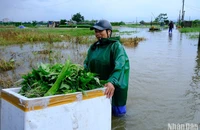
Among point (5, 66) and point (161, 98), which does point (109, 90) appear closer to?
point (161, 98)

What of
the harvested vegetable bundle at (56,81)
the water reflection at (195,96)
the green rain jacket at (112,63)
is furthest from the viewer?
the water reflection at (195,96)

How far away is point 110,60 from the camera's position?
3.41m

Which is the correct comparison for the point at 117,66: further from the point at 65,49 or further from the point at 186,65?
the point at 65,49

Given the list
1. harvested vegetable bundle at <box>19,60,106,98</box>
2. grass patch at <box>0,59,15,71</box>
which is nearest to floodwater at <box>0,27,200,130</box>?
grass patch at <box>0,59,15,71</box>

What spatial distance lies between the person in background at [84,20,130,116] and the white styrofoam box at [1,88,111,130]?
444 mm

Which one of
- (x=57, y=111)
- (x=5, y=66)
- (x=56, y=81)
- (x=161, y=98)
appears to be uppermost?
(x=56, y=81)

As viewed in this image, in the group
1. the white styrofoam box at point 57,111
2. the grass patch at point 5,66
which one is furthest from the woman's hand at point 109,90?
the grass patch at point 5,66

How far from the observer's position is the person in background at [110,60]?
9.96 feet

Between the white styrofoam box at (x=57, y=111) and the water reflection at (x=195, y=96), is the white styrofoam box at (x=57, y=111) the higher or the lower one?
the higher one

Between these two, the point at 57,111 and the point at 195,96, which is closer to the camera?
the point at 57,111

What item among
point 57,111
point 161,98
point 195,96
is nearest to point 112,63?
point 57,111

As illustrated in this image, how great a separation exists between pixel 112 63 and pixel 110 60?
0.16 feet

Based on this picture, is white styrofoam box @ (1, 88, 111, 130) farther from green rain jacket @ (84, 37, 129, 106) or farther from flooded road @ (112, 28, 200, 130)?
flooded road @ (112, 28, 200, 130)

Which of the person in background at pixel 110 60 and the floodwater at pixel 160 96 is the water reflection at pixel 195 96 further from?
the person in background at pixel 110 60
